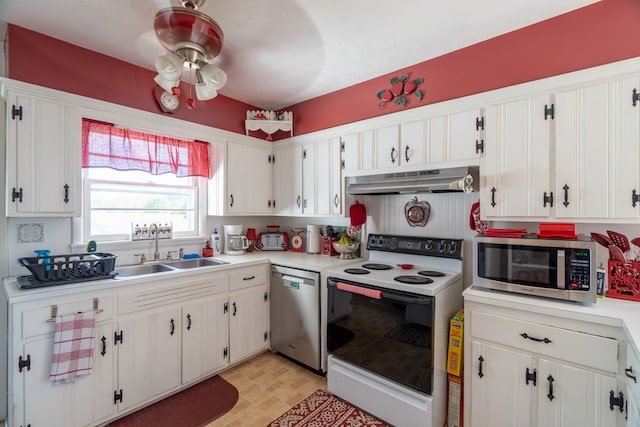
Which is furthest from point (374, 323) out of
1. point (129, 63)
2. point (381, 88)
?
point (129, 63)

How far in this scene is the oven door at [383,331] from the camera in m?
1.88

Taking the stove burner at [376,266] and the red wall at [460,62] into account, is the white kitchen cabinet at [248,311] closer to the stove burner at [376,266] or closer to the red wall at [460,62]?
the stove burner at [376,266]

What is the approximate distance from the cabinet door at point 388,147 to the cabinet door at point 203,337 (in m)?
1.77

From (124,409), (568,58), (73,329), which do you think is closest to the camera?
(73,329)

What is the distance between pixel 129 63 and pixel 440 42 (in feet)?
8.17

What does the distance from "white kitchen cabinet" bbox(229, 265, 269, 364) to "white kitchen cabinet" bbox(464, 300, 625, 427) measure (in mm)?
1787

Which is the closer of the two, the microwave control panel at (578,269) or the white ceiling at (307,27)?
the microwave control panel at (578,269)

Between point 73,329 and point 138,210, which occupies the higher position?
point 138,210

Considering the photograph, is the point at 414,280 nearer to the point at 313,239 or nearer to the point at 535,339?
the point at 535,339

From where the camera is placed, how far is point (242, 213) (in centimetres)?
317

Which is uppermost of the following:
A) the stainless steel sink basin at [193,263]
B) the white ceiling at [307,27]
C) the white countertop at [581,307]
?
the white ceiling at [307,27]

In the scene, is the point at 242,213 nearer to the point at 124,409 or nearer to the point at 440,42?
the point at 124,409

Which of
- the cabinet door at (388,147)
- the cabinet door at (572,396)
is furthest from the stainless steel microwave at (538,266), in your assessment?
the cabinet door at (388,147)

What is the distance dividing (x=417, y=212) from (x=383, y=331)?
3.51 ft
